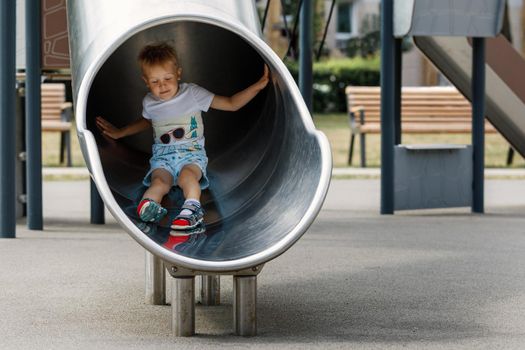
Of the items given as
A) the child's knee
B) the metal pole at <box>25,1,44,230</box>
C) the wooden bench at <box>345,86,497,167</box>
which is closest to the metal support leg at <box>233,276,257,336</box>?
the child's knee

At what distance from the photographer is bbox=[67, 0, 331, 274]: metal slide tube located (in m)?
4.79

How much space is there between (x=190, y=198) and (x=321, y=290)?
1029mm

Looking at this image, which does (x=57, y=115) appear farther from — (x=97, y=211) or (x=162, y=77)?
(x=162, y=77)

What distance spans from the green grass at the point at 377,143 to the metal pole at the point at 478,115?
5.46 metres

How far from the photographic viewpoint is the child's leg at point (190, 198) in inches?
206

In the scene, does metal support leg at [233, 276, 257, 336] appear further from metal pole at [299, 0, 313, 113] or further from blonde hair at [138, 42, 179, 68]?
metal pole at [299, 0, 313, 113]

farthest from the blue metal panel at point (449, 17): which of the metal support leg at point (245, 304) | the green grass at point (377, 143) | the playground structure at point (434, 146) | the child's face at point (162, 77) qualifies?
the green grass at point (377, 143)

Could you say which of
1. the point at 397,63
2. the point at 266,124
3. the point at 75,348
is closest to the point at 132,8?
the point at 266,124

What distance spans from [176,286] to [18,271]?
7.06 feet

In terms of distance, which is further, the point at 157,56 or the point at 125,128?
the point at 125,128

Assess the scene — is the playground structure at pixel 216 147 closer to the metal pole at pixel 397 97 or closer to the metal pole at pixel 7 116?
the metal pole at pixel 7 116

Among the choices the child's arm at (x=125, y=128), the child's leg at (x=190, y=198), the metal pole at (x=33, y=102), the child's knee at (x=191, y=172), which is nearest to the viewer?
the child's leg at (x=190, y=198)

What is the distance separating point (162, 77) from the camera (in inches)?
219

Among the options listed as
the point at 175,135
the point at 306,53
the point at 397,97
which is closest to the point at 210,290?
the point at 175,135
